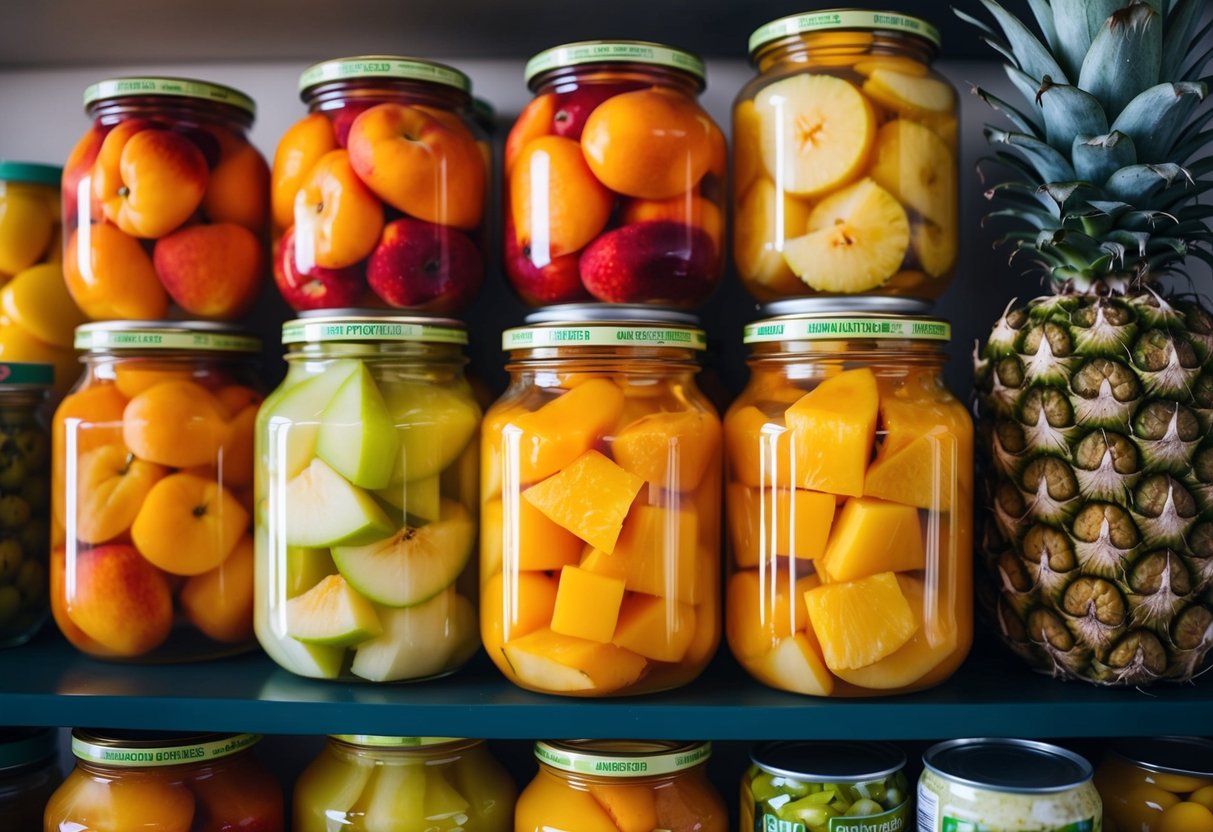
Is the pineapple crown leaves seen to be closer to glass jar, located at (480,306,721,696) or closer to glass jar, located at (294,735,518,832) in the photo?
glass jar, located at (480,306,721,696)

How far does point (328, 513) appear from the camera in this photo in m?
0.85

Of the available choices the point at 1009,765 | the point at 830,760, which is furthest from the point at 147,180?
the point at 1009,765

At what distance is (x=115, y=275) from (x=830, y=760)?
805 millimetres

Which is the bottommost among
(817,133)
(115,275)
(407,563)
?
(407,563)

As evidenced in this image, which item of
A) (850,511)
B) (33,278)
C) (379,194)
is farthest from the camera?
(33,278)

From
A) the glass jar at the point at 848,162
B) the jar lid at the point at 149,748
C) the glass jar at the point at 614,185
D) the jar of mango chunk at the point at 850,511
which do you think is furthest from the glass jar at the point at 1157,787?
the jar lid at the point at 149,748

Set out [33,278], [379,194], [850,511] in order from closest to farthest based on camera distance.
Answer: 1. [850,511]
2. [379,194]
3. [33,278]

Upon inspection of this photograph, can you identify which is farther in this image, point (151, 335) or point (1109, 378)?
point (151, 335)

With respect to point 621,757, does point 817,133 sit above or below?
above

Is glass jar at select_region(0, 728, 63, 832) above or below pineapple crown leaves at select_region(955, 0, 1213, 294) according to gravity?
below

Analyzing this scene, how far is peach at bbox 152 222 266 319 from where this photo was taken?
0.95 m

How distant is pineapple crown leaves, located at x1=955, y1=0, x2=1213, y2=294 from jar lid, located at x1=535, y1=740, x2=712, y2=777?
55cm

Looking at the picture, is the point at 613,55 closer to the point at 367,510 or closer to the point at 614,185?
the point at 614,185

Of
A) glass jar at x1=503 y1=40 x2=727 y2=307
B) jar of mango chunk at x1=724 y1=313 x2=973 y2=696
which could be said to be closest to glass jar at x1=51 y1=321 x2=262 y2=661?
glass jar at x1=503 y1=40 x2=727 y2=307
